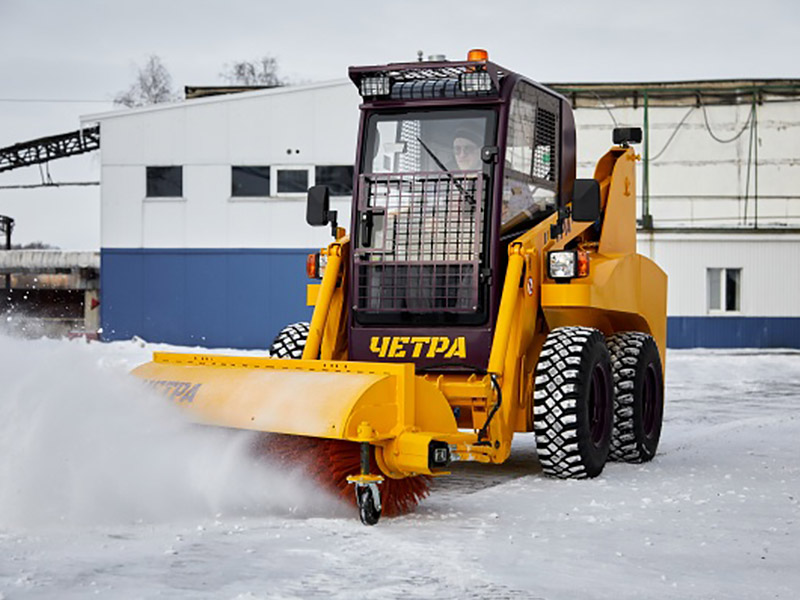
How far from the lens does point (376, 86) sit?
8.52 metres

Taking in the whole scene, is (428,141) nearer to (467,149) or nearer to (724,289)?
(467,149)

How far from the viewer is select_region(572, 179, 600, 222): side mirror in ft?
27.2

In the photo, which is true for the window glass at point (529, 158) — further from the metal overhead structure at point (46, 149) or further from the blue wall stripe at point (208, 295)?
the metal overhead structure at point (46, 149)

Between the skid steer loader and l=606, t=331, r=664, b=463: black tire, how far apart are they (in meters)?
0.02

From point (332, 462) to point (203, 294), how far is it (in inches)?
760

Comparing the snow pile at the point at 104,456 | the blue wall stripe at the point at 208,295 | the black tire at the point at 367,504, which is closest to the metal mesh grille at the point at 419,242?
the snow pile at the point at 104,456

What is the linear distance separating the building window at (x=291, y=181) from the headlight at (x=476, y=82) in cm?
1696

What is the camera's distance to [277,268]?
25.3m

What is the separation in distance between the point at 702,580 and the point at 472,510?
191 centimetres

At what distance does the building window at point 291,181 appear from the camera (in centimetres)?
2502

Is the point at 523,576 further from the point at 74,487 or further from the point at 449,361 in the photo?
the point at 449,361

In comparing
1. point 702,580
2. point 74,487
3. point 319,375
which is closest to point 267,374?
point 319,375

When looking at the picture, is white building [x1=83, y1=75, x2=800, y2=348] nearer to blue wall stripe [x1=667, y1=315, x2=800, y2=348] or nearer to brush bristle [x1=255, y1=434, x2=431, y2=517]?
blue wall stripe [x1=667, y1=315, x2=800, y2=348]

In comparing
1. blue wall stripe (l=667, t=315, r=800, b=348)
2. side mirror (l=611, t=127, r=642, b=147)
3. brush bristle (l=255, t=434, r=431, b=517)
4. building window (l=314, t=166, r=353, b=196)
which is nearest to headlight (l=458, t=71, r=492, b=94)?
side mirror (l=611, t=127, r=642, b=147)
